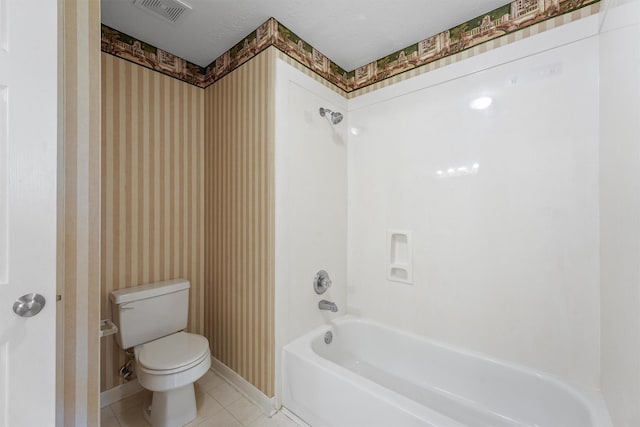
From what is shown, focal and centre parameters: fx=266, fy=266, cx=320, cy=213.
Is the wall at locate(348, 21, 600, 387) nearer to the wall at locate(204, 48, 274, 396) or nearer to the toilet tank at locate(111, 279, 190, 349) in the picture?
the wall at locate(204, 48, 274, 396)

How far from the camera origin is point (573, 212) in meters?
1.36

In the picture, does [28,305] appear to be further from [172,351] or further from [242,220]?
[242,220]

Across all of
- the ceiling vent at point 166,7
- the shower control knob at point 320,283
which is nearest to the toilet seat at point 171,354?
the shower control knob at point 320,283

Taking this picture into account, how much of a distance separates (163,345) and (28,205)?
126 cm

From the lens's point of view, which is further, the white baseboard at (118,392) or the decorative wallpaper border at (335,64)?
the white baseboard at (118,392)

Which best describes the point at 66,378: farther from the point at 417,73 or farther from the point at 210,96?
the point at 417,73

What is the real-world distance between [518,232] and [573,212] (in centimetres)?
25

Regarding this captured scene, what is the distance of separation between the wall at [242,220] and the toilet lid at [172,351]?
301mm

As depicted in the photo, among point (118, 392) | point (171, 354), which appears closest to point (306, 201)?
point (171, 354)

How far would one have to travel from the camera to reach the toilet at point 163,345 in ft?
4.83

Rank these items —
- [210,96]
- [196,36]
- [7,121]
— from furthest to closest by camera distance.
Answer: [210,96], [196,36], [7,121]

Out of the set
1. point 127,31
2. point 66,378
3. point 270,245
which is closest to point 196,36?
point 127,31

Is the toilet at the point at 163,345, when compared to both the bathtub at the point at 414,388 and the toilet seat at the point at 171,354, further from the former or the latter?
the bathtub at the point at 414,388

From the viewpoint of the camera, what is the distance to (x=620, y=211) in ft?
3.37
